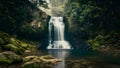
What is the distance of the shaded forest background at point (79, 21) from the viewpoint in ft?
185

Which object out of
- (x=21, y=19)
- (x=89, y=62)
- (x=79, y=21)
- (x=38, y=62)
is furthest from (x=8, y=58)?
(x=79, y=21)

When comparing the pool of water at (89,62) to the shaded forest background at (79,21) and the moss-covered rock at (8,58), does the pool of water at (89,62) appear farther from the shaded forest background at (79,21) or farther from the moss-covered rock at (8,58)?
the shaded forest background at (79,21)

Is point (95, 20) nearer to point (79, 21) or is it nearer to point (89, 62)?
point (79, 21)

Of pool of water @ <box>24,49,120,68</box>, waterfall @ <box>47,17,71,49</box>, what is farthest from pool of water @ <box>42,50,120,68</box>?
waterfall @ <box>47,17,71,49</box>

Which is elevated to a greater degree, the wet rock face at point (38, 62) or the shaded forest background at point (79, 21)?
the shaded forest background at point (79, 21)

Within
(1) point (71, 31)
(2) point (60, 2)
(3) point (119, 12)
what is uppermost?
(2) point (60, 2)

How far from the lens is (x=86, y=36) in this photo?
201ft

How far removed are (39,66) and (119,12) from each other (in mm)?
38901

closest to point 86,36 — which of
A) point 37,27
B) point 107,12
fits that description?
point 107,12

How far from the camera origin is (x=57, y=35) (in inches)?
2564

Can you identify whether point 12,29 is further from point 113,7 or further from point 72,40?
point 113,7

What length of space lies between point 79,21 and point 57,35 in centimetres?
764

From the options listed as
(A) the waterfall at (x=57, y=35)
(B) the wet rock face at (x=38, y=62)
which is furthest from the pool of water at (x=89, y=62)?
(A) the waterfall at (x=57, y=35)

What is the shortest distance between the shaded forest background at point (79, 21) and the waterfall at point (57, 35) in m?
2.33
